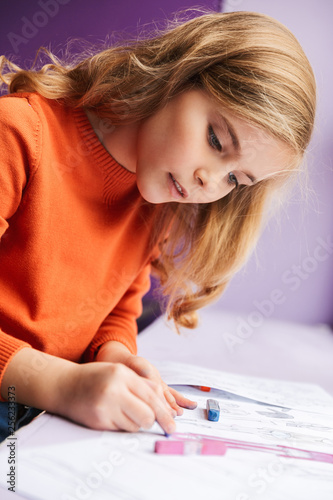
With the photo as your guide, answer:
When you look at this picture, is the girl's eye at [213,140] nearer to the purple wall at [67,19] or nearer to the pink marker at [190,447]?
the pink marker at [190,447]

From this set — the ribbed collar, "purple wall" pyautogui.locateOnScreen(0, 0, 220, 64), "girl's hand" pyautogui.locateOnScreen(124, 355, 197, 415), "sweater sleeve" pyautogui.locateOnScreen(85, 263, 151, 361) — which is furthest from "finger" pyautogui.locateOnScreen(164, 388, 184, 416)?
"purple wall" pyautogui.locateOnScreen(0, 0, 220, 64)

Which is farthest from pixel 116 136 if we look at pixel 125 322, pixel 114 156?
pixel 125 322

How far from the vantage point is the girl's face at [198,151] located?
1.72ft

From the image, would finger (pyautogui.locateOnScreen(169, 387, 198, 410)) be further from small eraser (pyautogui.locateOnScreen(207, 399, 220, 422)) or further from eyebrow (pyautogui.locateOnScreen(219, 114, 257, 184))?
eyebrow (pyautogui.locateOnScreen(219, 114, 257, 184))

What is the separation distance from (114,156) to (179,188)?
123 mm

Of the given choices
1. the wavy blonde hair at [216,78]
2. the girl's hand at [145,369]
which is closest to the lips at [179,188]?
the wavy blonde hair at [216,78]

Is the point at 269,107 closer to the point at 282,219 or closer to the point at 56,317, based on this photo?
the point at 56,317

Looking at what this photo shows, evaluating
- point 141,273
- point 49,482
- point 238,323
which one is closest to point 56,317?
point 141,273

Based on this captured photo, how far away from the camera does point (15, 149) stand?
519 mm

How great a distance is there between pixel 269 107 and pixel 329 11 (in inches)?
25.1

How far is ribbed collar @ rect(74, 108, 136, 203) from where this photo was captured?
61 centimetres

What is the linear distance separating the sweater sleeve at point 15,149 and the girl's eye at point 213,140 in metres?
0.21

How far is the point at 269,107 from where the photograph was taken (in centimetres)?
53

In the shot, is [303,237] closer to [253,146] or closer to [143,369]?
[253,146]
